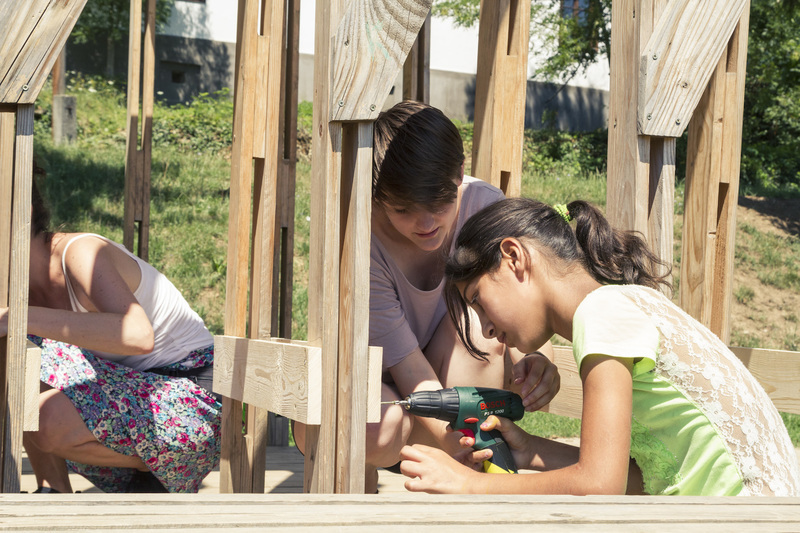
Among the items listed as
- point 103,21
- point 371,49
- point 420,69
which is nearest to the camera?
point 371,49

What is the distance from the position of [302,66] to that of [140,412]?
46.7ft

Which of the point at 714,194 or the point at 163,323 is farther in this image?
the point at 163,323

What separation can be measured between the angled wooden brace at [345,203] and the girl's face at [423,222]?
0.67 m

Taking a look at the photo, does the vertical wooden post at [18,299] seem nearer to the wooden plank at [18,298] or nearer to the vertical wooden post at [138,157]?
the wooden plank at [18,298]

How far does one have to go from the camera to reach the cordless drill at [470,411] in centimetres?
216

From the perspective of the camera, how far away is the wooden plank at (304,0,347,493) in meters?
1.86

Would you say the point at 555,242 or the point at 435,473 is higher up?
the point at 555,242

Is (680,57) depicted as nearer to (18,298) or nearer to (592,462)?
(592,462)

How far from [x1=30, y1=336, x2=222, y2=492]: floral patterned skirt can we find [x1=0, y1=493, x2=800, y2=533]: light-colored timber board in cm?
143

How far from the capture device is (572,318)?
2.03m

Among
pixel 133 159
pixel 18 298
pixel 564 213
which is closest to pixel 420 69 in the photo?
pixel 133 159

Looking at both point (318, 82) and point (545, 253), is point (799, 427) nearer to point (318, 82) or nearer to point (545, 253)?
point (545, 253)

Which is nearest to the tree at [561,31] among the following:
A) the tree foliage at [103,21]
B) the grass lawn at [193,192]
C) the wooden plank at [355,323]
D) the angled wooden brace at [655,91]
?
the grass lawn at [193,192]

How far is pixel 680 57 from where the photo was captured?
7.21 feet
